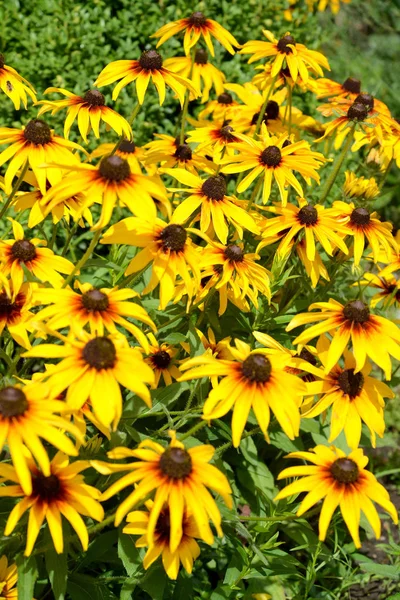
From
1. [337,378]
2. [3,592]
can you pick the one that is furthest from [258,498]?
[3,592]

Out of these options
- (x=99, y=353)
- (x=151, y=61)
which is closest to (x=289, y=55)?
(x=151, y=61)

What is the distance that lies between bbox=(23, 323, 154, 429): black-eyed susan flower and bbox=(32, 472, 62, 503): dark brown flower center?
195 millimetres

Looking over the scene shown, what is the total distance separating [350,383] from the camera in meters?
1.86

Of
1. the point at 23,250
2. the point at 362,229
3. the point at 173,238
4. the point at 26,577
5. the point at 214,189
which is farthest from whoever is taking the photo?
the point at 362,229

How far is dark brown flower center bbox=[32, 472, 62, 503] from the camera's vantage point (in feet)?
5.25

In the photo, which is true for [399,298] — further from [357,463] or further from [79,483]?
[79,483]

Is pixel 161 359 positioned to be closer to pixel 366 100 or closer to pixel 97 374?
pixel 97 374

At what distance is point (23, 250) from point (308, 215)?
831 millimetres

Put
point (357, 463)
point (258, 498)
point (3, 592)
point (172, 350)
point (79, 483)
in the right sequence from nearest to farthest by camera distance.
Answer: point (79, 483) < point (357, 463) < point (3, 592) < point (172, 350) < point (258, 498)

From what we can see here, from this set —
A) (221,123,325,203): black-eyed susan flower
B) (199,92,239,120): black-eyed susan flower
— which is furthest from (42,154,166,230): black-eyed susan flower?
(199,92,239,120): black-eyed susan flower

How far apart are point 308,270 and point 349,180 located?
0.54 meters

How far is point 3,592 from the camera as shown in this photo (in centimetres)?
189

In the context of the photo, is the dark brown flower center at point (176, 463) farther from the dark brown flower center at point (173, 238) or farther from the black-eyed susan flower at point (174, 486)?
the dark brown flower center at point (173, 238)

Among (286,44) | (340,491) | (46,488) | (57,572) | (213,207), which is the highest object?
(286,44)
